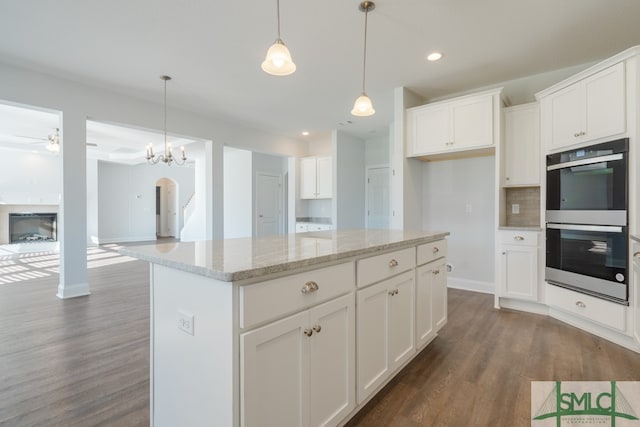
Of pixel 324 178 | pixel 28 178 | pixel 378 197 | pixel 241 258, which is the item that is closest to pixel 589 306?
pixel 241 258

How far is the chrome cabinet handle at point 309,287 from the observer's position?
1291 millimetres

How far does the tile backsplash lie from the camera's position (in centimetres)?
364

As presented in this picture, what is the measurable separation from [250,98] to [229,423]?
4.18 metres

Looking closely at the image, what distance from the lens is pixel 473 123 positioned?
354 centimetres

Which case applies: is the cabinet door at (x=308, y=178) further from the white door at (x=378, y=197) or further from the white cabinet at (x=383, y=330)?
the white cabinet at (x=383, y=330)

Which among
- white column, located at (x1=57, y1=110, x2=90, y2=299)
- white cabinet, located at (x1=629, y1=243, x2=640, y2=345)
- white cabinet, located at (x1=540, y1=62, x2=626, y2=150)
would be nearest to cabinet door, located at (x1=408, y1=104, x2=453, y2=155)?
white cabinet, located at (x1=540, y1=62, x2=626, y2=150)

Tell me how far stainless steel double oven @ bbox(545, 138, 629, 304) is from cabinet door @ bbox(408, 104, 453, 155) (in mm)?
1084

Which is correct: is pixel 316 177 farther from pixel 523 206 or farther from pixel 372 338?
pixel 372 338

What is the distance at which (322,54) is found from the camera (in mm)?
3178

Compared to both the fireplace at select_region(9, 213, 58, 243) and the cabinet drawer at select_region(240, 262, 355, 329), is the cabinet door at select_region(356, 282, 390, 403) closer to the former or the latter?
the cabinet drawer at select_region(240, 262, 355, 329)

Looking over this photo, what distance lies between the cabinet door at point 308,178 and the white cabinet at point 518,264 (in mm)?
4098

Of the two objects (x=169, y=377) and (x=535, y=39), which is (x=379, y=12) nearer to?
(x=535, y=39)

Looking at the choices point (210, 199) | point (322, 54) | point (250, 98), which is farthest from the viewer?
point (210, 199)

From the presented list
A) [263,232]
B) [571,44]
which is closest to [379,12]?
[571,44]
